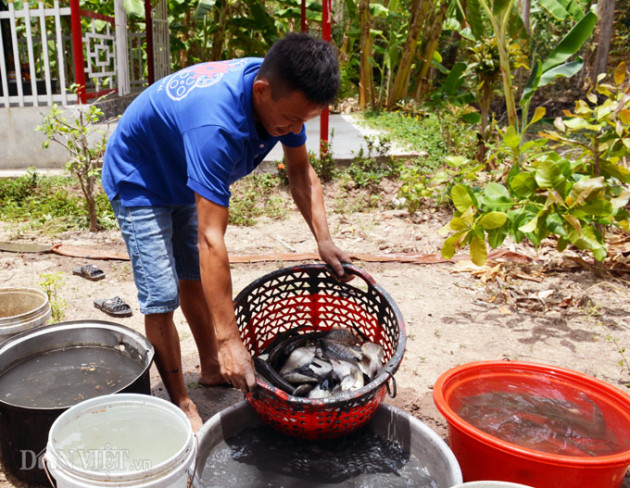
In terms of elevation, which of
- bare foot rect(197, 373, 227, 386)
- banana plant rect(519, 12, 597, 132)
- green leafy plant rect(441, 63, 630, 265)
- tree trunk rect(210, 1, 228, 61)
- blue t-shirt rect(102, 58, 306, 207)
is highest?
tree trunk rect(210, 1, 228, 61)

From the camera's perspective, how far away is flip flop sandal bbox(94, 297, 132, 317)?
335cm

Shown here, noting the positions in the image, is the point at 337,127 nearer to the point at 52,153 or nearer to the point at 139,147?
the point at 52,153

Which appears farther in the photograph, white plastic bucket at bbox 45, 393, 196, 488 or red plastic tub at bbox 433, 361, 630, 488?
red plastic tub at bbox 433, 361, 630, 488

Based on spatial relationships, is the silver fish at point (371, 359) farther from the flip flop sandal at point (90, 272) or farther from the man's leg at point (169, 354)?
the flip flop sandal at point (90, 272)

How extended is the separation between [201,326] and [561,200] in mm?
1895

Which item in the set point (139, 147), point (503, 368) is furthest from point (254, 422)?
point (139, 147)

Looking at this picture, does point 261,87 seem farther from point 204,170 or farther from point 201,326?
point 201,326

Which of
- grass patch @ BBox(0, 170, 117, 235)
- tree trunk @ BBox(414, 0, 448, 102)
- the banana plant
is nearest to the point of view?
the banana plant

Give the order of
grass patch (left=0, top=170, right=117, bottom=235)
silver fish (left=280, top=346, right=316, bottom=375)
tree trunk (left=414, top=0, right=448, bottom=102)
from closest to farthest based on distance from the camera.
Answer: silver fish (left=280, top=346, right=316, bottom=375)
grass patch (left=0, top=170, right=117, bottom=235)
tree trunk (left=414, top=0, right=448, bottom=102)

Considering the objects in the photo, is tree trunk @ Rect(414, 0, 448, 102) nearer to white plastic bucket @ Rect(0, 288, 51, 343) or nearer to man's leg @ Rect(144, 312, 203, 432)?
white plastic bucket @ Rect(0, 288, 51, 343)

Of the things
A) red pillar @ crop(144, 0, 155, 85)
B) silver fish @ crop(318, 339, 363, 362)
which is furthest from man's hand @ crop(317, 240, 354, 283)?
red pillar @ crop(144, 0, 155, 85)

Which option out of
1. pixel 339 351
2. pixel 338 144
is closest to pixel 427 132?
pixel 338 144

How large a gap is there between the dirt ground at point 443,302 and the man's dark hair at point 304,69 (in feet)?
5.05

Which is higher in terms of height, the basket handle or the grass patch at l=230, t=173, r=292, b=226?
the basket handle
